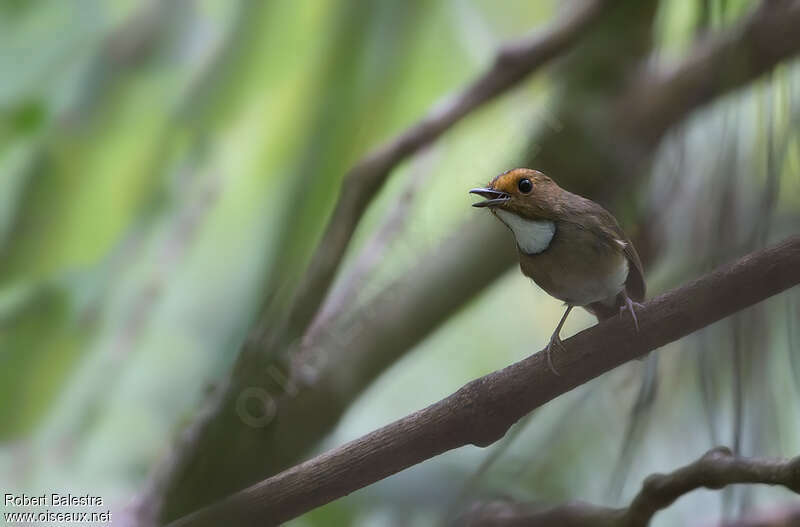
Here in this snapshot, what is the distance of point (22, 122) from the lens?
0.90 meters

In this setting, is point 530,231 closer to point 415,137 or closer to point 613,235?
point 613,235

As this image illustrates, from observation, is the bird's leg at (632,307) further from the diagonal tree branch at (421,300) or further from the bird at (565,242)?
the diagonal tree branch at (421,300)

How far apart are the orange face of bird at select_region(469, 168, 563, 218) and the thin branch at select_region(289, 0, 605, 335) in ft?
0.84

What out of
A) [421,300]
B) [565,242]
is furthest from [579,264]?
[421,300]

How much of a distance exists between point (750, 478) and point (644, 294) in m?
0.12

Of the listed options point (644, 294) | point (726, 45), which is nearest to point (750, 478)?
point (644, 294)

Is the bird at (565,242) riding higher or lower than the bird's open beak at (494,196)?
lower

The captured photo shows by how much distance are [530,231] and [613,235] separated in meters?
0.06

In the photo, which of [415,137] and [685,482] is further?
[415,137]

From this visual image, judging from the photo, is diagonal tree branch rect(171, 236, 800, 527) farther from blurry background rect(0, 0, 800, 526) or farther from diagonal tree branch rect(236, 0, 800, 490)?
diagonal tree branch rect(236, 0, 800, 490)

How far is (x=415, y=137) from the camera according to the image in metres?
0.80

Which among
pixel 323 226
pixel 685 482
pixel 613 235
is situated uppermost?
pixel 323 226

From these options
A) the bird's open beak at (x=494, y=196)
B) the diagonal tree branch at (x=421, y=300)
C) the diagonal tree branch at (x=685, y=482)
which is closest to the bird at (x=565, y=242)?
the bird's open beak at (x=494, y=196)

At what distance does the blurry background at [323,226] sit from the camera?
1.94ft
